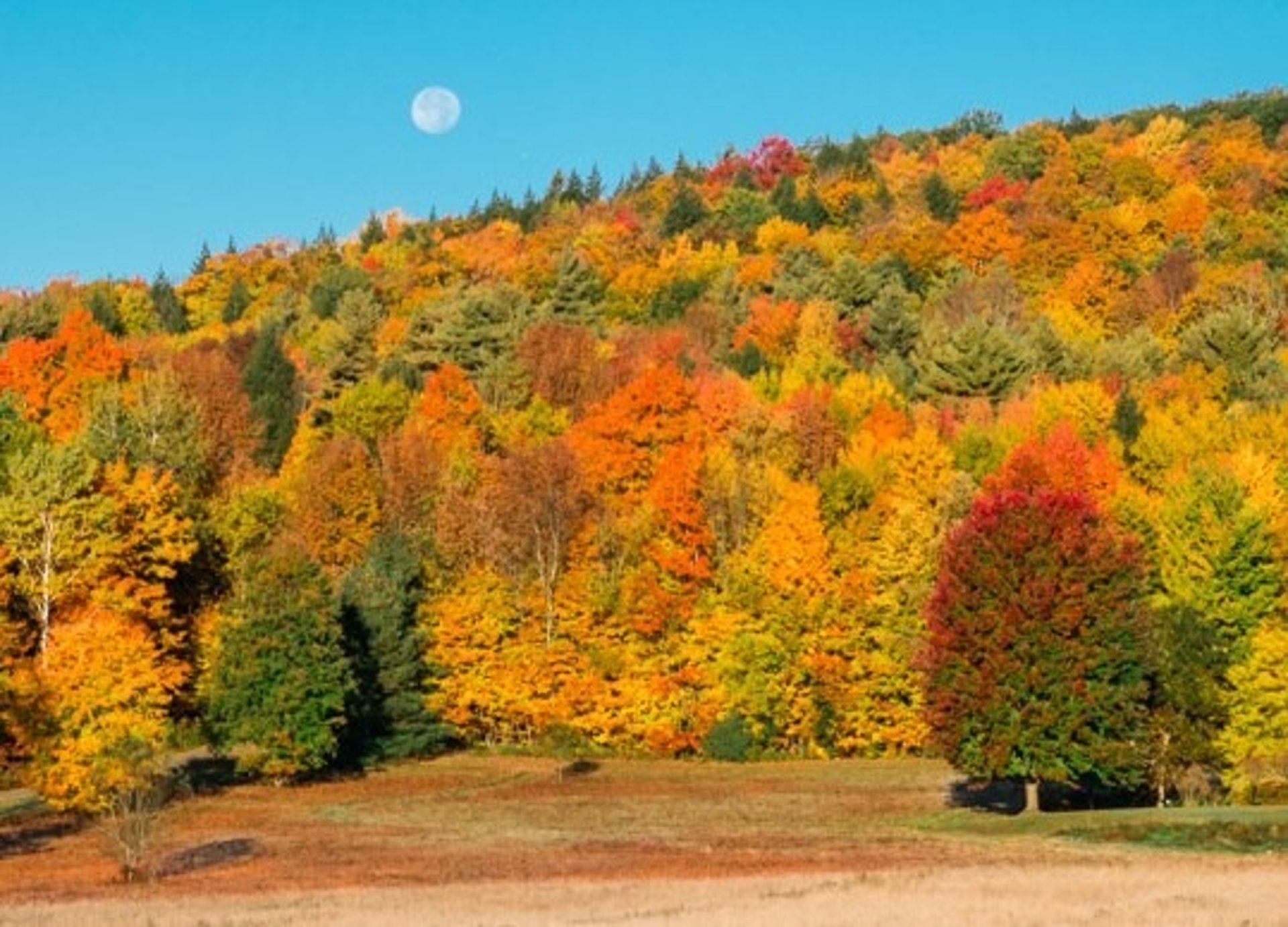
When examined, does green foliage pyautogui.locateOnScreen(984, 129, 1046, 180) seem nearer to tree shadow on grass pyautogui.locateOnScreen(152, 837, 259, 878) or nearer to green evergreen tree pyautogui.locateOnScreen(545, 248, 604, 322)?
green evergreen tree pyautogui.locateOnScreen(545, 248, 604, 322)

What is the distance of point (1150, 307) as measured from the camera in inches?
5374

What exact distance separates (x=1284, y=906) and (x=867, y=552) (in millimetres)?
54621

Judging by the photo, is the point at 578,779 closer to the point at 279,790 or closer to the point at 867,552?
the point at 279,790

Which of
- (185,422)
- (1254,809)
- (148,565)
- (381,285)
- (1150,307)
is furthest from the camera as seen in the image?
(381,285)

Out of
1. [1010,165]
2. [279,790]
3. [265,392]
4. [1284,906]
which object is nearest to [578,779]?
[279,790]

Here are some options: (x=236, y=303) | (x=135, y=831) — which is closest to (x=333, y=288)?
(x=236, y=303)

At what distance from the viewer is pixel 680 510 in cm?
9275

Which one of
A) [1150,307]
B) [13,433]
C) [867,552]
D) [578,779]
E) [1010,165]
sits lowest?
[578,779]

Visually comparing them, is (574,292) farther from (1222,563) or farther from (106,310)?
(1222,563)

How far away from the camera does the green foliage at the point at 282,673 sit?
73.3 meters

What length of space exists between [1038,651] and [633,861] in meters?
20.1

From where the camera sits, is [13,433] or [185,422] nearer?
[13,433]

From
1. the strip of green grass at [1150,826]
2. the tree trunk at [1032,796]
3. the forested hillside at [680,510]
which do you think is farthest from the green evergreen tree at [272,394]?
the strip of green grass at [1150,826]

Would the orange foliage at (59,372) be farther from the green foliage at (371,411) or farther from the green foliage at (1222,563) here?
the green foliage at (1222,563)
